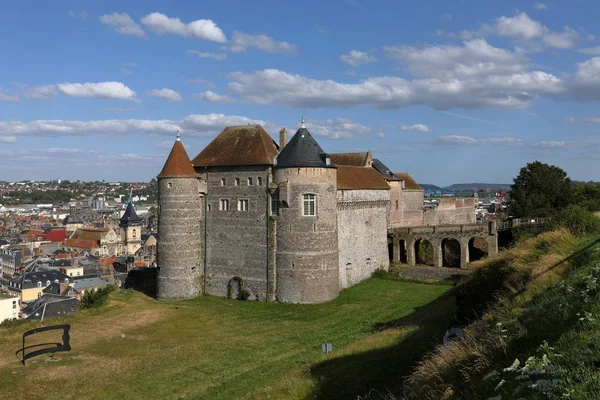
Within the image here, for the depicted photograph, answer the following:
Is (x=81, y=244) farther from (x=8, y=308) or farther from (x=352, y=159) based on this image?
(x=352, y=159)

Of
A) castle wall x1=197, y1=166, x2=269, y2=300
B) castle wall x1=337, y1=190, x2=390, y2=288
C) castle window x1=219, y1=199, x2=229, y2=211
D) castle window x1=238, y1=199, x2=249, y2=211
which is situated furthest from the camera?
castle wall x1=337, y1=190, x2=390, y2=288

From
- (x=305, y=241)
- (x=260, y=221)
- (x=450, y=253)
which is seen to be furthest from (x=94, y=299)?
(x=450, y=253)

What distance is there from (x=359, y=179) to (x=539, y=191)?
18435 mm

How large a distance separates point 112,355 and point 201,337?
4.29 meters

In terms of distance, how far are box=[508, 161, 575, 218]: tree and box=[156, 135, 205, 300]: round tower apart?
93.9 ft

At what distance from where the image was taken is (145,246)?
105 meters

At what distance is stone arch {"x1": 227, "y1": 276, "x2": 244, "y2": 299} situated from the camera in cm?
3266

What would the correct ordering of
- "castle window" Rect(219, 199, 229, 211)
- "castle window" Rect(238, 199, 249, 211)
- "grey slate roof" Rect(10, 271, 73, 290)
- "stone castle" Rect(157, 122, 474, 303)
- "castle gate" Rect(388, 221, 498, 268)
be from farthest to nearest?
"grey slate roof" Rect(10, 271, 73, 290) < "castle gate" Rect(388, 221, 498, 268) < "castle window" Rect(219, 199, 229, 211) < "castle window" Rect(238, 199, 249, 211) < "stone castle" Rect(157, 122, 474, 303)

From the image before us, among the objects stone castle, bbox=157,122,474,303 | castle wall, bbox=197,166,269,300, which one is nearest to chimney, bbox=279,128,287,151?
stone castle, bbox=157,122,474,303

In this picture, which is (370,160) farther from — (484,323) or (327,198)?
(484,323)

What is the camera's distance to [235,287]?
32938mm

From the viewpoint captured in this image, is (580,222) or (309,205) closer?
(580,222)

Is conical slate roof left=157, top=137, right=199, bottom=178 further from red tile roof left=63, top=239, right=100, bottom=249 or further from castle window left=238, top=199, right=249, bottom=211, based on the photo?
red tile roof left=63, top=239, right=100, bottom=249

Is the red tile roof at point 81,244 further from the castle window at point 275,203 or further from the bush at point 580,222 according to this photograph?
the bush at point 580,222
